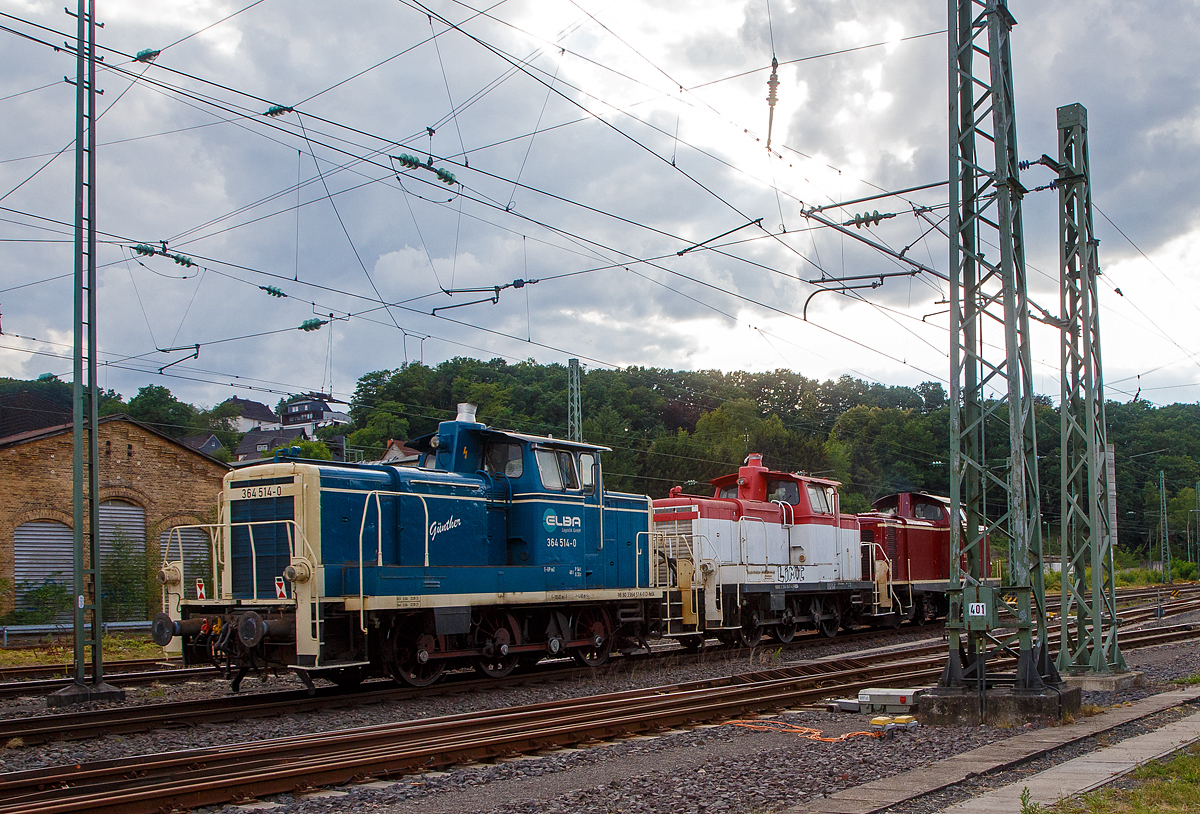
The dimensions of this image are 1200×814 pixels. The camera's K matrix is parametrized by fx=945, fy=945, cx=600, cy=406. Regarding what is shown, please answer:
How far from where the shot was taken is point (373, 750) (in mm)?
8086

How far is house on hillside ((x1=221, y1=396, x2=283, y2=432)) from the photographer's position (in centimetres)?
10226

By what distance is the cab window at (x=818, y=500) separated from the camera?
20.3 meters

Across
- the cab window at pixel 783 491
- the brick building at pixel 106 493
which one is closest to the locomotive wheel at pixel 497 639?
the cab window at pixel 783 491

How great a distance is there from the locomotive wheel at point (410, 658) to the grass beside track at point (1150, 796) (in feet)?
26.5

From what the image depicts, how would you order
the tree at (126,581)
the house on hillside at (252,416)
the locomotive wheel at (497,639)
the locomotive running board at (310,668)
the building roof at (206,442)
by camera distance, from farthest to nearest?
the house on hillside at (252,416)
the building roof at (206,442)
the tree at (126,581)
the locomotive wheel at (497,639)
the locomotive running board at (310,668)

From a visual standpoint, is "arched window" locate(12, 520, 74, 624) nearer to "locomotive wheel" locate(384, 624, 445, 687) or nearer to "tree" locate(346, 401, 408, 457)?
"locomotive wheel" locate(384, 624, 445, 687)

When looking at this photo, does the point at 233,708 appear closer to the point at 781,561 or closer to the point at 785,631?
the point at 781,561

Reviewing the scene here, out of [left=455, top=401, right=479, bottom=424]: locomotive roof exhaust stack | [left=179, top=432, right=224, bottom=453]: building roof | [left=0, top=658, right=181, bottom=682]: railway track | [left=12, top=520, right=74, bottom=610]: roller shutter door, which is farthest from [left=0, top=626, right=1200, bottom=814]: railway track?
[left=179, top=432, right=224, bottom=453]: building roof

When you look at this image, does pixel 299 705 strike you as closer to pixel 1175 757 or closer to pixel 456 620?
pixel 456 620

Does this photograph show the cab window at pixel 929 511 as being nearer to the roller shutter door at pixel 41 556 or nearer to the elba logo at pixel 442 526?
the elba logo at pixel 442 526

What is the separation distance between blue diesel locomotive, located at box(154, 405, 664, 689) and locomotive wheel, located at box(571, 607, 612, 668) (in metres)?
0.03

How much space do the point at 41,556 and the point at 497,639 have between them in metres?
16.6

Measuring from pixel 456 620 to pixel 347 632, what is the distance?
144cm

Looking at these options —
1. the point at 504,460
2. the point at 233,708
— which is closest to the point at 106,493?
the point at 504,460
